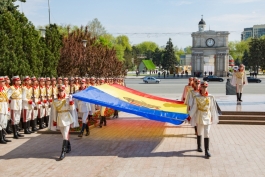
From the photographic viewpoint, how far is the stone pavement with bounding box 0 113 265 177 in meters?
8.14

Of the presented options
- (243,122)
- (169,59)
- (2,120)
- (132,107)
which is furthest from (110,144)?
(169,59)

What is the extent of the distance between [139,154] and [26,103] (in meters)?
5.23

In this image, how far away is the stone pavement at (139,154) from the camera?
8.14 meters

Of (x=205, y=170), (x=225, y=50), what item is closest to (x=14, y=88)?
(x=205, y=170)

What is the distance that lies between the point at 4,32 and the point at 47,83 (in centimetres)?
325

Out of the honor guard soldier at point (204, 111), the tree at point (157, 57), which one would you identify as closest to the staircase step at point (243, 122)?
the honor guard soldier at point (204, 111)

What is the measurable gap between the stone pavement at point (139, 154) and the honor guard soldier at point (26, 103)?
567 millimetres

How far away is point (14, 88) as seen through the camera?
39.9 feet

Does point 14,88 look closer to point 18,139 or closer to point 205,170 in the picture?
point 18,139

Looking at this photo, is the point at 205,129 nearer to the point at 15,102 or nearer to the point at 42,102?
the point at 15,102

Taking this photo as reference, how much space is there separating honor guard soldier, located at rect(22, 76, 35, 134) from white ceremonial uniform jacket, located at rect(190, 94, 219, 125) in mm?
6168

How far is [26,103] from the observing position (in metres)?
12.8

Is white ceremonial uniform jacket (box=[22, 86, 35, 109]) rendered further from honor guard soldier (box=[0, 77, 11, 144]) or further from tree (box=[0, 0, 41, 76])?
tree (box=[0, 0, 41, 76])

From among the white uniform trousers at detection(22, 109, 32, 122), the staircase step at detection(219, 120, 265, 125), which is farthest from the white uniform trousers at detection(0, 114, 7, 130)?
the staircase step at detection(219, 120, 265, 125)
